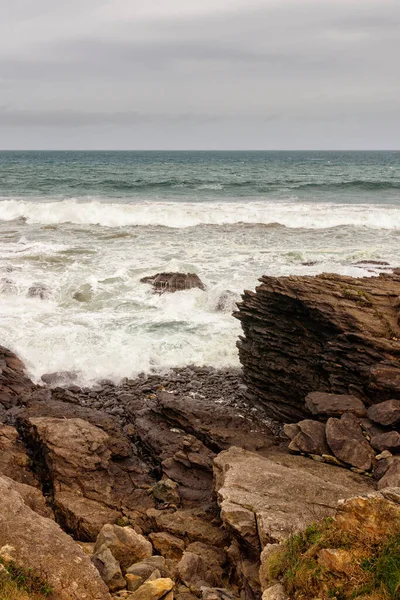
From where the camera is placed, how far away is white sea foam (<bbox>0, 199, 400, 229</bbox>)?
46.2 meters

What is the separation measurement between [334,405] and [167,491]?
4.65 m

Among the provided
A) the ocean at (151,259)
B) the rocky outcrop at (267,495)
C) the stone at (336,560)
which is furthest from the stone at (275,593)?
the ocean at (151,259)

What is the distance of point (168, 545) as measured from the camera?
10219mm

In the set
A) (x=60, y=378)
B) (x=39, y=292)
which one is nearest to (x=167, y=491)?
(x=60, y=378)

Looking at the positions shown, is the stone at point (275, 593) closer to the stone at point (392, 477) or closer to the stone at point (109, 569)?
the stone at point (109, 569)

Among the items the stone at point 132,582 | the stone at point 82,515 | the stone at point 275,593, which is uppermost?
the stone at point 275,593

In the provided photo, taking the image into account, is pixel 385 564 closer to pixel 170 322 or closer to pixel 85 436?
pixel 85 436

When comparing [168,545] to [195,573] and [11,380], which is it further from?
[11,380]

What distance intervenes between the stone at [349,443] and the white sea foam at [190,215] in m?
33.6

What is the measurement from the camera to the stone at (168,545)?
10.1 m

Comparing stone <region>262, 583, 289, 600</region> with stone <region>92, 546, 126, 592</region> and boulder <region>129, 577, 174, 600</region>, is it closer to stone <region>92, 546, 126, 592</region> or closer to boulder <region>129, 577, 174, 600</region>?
boulder <region>129, 577, 174, 600</region>

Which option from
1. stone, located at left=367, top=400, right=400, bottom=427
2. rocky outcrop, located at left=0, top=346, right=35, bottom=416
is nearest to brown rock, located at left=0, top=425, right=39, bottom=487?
rocky outcrop, located at left=0, top=346, right=35, bottom=416

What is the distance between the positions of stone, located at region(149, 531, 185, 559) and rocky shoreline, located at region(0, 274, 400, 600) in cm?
2

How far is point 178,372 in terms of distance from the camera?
61.5 feet
